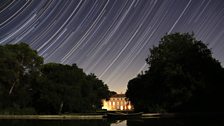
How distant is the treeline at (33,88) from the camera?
7431 centimetres

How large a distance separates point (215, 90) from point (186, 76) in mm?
6505

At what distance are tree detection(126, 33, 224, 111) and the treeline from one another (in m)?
16.2

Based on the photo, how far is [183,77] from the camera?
7012 cm

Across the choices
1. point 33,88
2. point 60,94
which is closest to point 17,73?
point 33,88

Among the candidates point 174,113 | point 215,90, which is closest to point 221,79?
point 215,90

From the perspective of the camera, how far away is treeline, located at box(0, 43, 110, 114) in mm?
74312

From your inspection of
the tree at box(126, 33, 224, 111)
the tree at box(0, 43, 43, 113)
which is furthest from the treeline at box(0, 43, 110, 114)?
the tree at box(126, 33, 224, 111)

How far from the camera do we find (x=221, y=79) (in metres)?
72.7

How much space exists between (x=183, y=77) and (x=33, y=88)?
34450 mm

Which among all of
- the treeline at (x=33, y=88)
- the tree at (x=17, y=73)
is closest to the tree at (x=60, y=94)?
the treeline at (x=33, y=88)

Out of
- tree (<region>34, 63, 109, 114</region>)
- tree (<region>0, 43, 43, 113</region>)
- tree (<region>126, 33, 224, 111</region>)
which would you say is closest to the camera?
tree (<region>126, 33, 224, 111</region>)

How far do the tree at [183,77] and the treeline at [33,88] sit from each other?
53.1ft

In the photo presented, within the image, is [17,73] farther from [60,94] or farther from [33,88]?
[60,94]

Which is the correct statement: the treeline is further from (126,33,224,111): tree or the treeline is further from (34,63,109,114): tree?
(126,33,224,111): tree
